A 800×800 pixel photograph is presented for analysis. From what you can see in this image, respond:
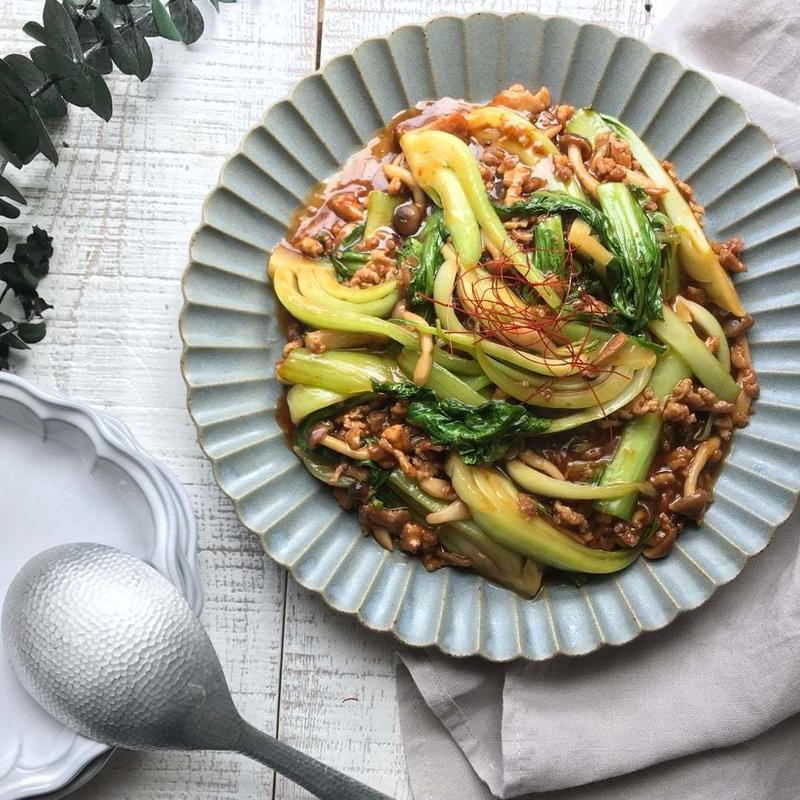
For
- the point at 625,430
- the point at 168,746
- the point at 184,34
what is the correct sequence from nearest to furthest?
the point at 168,746 → the point at 625,430 → the point at 184,34

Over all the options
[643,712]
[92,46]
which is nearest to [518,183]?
[92,46]

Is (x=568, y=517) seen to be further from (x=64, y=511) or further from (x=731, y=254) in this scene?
(x=64, y=511)

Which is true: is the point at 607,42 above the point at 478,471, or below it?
above

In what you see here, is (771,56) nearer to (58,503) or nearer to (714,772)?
(714,772)

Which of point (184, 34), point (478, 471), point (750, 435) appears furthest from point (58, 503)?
point (750, 435)

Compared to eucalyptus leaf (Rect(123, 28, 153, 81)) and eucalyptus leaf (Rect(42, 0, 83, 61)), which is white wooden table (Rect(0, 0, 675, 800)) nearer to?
eucalyptus leaf (Rect(123, 28, 153, 81))

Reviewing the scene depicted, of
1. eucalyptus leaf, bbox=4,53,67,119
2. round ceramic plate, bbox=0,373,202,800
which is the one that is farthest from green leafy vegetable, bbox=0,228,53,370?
eucalyptus leaf, bbox=4,53,67,119
